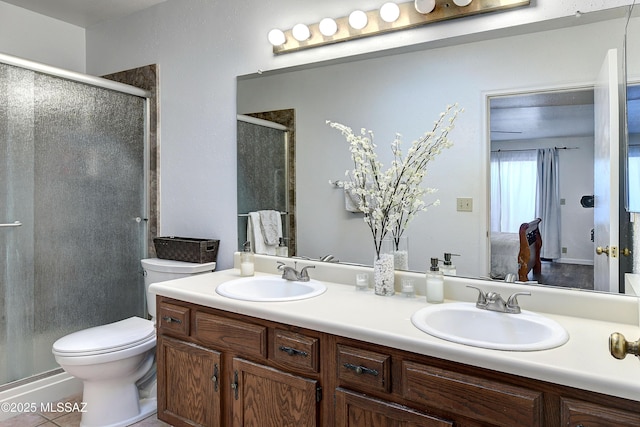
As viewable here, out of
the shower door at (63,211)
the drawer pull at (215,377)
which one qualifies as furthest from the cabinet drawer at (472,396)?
the shower door at (63,211)

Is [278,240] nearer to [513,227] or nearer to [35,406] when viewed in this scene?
[513,227]

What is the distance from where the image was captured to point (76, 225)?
242cm

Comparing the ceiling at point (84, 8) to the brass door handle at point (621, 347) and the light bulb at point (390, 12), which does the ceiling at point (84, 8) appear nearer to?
the light bulb at point (390, 12)

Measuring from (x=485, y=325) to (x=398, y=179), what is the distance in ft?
2.15

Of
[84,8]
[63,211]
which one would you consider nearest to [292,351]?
[63,211]

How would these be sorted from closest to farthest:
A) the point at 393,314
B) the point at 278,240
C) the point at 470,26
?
the point at 393,314 → the point at 470,26 → the point at 278,240

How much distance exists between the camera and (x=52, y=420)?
7.13ft

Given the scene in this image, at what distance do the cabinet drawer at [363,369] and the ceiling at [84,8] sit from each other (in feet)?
8.18

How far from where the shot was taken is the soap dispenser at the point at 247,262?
2086 millimetres

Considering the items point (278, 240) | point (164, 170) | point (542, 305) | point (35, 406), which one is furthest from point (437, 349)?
point (35, 406)

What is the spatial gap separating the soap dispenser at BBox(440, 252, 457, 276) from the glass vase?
21cm

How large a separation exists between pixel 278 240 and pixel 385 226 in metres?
0.66

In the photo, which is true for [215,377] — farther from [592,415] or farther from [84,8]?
[84,8]

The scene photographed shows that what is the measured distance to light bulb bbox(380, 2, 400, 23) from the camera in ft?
5.79
